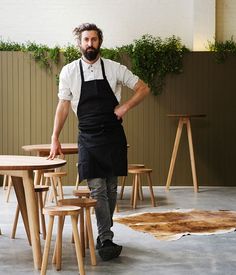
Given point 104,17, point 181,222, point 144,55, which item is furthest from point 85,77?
point 104,17

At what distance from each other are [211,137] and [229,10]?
2.01 m

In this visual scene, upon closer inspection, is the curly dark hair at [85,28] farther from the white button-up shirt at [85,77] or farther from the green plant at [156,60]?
the green plant at [156,60]

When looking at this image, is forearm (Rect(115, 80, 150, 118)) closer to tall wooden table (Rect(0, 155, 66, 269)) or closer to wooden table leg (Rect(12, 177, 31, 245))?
tall wooden table (Rect(0, 155, 66, 269))

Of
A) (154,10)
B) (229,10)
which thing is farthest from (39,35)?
(229,10)

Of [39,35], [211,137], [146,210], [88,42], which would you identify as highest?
[39,35]

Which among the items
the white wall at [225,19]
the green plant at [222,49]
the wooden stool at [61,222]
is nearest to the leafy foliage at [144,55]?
the green plant at [222,49]

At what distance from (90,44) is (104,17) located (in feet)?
17.9

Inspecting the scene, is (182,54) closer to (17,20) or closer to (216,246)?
(17,20)

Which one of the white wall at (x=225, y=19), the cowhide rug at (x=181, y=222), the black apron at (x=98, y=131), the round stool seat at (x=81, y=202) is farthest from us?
the white wall at (x=225, y=19)

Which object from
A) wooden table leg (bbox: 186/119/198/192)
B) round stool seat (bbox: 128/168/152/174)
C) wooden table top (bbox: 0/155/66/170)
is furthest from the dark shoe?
wooden table leg (bbox: 186/119/198/192)

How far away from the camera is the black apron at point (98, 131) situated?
470 cm

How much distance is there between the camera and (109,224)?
15.4ft

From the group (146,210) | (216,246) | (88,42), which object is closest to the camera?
(88,42)

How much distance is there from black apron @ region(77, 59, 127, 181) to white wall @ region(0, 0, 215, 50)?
5344 millimetres
